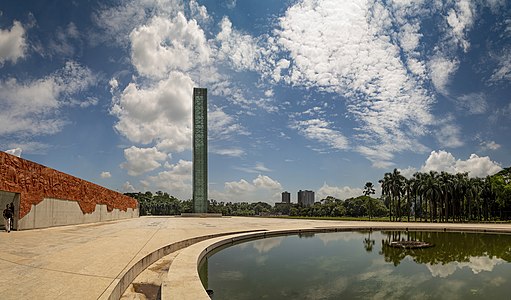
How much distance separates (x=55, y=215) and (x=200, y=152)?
28.7 meters

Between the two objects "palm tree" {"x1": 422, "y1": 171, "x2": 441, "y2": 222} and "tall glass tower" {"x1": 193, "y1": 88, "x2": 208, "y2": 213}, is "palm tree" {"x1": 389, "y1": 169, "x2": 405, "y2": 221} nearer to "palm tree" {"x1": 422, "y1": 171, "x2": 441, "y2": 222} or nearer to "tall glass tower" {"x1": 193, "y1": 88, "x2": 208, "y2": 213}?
"palm tree" {"x1": 422, "y1": 171, "x2": 441, "y2": 222}

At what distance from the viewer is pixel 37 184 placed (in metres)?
17.2

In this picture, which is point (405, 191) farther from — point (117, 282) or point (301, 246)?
point (117, 282)

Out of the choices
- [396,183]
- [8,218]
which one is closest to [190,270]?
[8,218]

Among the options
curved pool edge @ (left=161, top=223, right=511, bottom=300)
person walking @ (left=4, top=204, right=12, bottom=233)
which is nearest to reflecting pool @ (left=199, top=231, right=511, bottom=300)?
curved pool edge @ (left=161, top=223, right=511, bottom=300)

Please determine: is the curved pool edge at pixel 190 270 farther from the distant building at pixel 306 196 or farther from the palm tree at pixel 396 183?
the distant building at pixel 306 196

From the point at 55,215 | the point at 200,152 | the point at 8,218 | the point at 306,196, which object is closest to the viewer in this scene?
the point at 8,218

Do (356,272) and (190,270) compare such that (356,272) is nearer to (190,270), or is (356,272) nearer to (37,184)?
(190,270)

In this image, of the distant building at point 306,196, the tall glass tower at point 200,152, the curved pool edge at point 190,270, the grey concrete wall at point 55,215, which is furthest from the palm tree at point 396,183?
the distant building at point 306,196

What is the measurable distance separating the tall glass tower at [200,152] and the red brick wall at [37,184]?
2100 centimetres

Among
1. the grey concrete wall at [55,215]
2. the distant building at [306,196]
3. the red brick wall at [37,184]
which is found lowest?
the distant building at [306,196]

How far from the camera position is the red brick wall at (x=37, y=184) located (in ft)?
48.3

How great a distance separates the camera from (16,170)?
15.3 m

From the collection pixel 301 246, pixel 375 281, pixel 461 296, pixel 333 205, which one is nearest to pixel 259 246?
pixel 301 246
